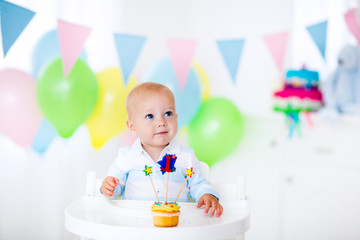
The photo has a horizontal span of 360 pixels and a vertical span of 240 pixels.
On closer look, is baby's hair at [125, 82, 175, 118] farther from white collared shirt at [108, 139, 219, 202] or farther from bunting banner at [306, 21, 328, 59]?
bunting banner at [306, 21, 328, 59]

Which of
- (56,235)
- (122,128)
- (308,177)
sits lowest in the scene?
(56,235)

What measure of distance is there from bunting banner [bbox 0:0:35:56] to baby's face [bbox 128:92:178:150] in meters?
0.69

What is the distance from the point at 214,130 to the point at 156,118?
3.28 ft

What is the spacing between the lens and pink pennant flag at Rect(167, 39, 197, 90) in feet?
7.45

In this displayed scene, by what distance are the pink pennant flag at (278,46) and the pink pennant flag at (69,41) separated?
0.95 meters

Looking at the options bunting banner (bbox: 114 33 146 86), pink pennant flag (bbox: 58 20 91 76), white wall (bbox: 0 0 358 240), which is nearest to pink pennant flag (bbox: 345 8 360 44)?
white wall (bbox: 0 0 358 240)

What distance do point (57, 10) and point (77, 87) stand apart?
1.85 ft

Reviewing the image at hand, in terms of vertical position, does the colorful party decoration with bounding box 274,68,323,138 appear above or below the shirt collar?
above

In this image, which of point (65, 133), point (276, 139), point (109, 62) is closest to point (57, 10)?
point (109, 62)

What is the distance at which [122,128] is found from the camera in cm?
214

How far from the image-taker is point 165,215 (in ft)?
3.31

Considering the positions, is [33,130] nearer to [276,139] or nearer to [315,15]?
[276,139]

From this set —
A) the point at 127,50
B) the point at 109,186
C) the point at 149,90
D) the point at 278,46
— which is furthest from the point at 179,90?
the point at 109,186

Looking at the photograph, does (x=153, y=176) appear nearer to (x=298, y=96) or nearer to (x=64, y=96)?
(x=64, y=96)
